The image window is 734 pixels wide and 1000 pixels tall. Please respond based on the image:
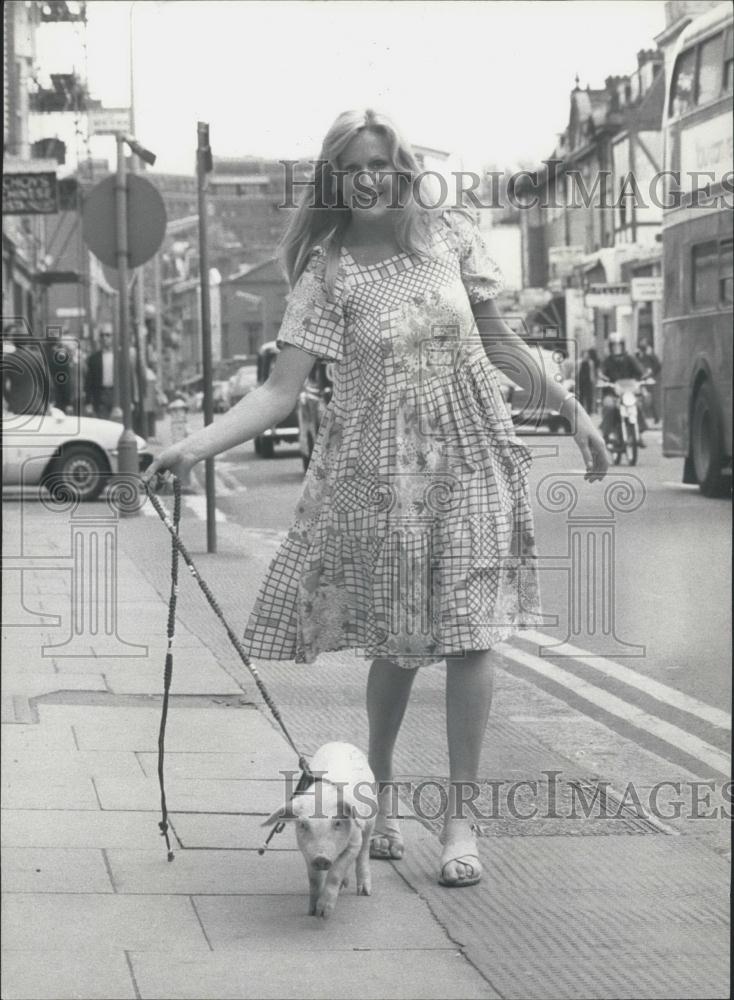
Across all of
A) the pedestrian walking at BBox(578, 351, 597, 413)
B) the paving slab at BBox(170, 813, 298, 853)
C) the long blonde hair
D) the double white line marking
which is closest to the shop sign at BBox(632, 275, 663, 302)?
the double white line marking

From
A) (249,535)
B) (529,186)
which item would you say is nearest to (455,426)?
(529,186)

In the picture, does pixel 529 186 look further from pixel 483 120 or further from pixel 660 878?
pixel 660 878

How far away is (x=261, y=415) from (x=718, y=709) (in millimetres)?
3715

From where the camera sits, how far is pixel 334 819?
9.31 ft

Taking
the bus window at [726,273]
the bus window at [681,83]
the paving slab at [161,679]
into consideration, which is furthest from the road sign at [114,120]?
the bus window at [726,273]

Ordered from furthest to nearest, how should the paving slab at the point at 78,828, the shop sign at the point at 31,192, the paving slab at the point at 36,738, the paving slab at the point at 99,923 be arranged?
the shop sign at the point at 31,192 < the paving slab at the point at 36,738 < the paving slab at the point at 78,828 < the paving slab at the point at 99,923

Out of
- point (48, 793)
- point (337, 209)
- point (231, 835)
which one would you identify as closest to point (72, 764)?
point (48, 793)

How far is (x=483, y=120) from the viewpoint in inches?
78.0

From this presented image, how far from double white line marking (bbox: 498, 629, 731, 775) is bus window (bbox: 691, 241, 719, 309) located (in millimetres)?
1387

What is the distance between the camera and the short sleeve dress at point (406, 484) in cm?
200

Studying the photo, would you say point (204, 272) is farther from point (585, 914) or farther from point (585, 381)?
point (585, 914)

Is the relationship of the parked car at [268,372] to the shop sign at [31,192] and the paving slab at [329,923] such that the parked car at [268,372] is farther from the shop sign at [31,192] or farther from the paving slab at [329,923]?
the shop sign at [31,192]

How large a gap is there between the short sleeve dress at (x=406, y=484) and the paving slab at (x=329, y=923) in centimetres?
60

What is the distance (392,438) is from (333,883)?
3.59 feet
